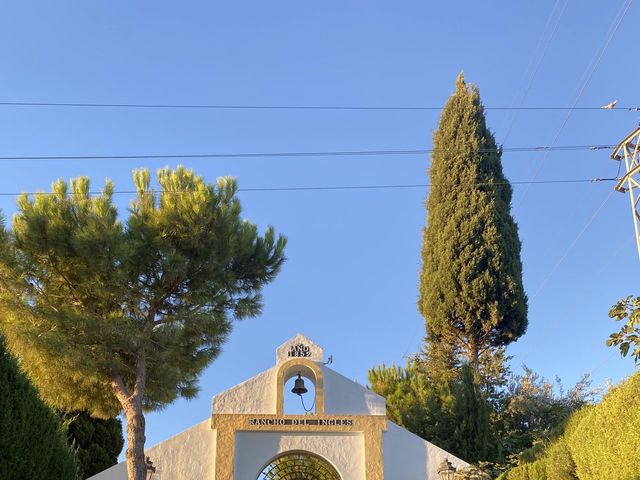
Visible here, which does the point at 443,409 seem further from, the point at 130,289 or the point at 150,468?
the point at 130,289

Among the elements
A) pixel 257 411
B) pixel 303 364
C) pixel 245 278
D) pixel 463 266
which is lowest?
pixel 257 411

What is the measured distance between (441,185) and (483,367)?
6895 mm

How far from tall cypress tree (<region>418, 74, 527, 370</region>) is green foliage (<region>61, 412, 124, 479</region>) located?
10802 millimetres

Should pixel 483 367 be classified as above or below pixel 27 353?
above

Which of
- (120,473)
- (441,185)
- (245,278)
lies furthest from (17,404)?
(441,185)

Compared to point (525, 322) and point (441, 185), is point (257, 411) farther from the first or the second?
point (441, 185)

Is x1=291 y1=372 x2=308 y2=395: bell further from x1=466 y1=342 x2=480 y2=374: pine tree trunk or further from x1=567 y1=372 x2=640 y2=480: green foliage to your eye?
x1=466 y1=342 x2=480 y2=374: pine tree trunk

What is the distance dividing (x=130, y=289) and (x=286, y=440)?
14.4 feet

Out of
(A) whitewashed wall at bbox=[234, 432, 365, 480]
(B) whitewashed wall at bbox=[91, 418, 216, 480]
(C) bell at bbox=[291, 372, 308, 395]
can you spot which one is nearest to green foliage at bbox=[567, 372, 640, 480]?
(A) whitewashed wall at bbox=[234, 432, 365, 480]

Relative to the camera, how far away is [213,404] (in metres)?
12.9

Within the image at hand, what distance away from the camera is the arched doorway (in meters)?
13.1

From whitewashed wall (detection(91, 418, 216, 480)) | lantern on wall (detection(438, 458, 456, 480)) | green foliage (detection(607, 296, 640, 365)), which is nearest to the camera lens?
green foliage (detection(607, 296, 640, 365))

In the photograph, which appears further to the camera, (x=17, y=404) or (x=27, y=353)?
(x=27, y=353)

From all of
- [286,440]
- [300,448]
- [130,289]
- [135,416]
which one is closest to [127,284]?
[130,289]
